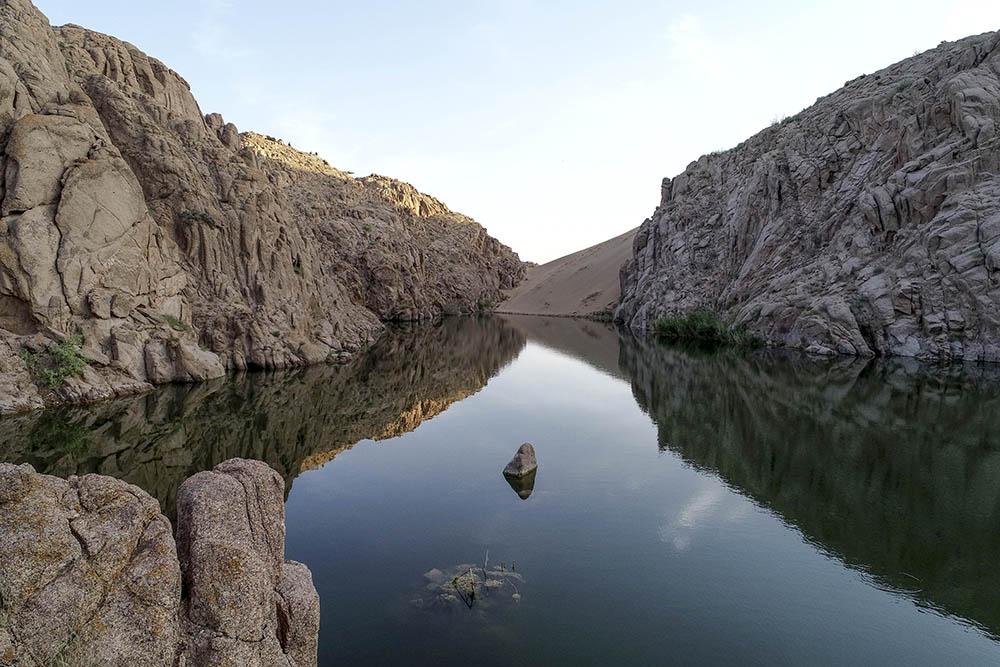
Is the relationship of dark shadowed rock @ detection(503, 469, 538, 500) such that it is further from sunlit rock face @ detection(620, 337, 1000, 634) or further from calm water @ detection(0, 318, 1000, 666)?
sunlit rock face @ detection(620, 337, 1000, 634)

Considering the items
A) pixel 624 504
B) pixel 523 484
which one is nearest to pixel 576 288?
pixel 523 484

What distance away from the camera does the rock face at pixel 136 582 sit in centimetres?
431

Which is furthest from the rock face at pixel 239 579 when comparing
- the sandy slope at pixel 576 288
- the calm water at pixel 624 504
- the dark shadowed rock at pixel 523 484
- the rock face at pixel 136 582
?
the sandy slope at pixel 576 288

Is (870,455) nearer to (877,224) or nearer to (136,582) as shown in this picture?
(136,582)

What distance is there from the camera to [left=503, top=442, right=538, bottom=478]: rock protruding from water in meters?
15.9

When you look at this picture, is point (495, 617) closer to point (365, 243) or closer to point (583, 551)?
point (583, 551)

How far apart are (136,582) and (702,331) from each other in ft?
162

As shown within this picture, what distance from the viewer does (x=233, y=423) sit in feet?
→ 64.5

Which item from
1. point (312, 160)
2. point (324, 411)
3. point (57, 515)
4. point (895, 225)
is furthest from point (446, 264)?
point (57, 515)

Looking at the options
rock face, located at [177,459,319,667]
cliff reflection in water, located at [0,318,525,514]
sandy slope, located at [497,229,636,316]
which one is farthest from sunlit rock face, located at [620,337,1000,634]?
sandy slope, located at [497,229,636,316]

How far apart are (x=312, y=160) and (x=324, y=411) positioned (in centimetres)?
7907

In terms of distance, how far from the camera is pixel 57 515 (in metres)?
4.74

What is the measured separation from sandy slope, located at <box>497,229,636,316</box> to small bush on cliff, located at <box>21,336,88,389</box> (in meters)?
70.9

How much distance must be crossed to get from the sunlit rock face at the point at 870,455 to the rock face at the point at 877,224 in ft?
14.8
